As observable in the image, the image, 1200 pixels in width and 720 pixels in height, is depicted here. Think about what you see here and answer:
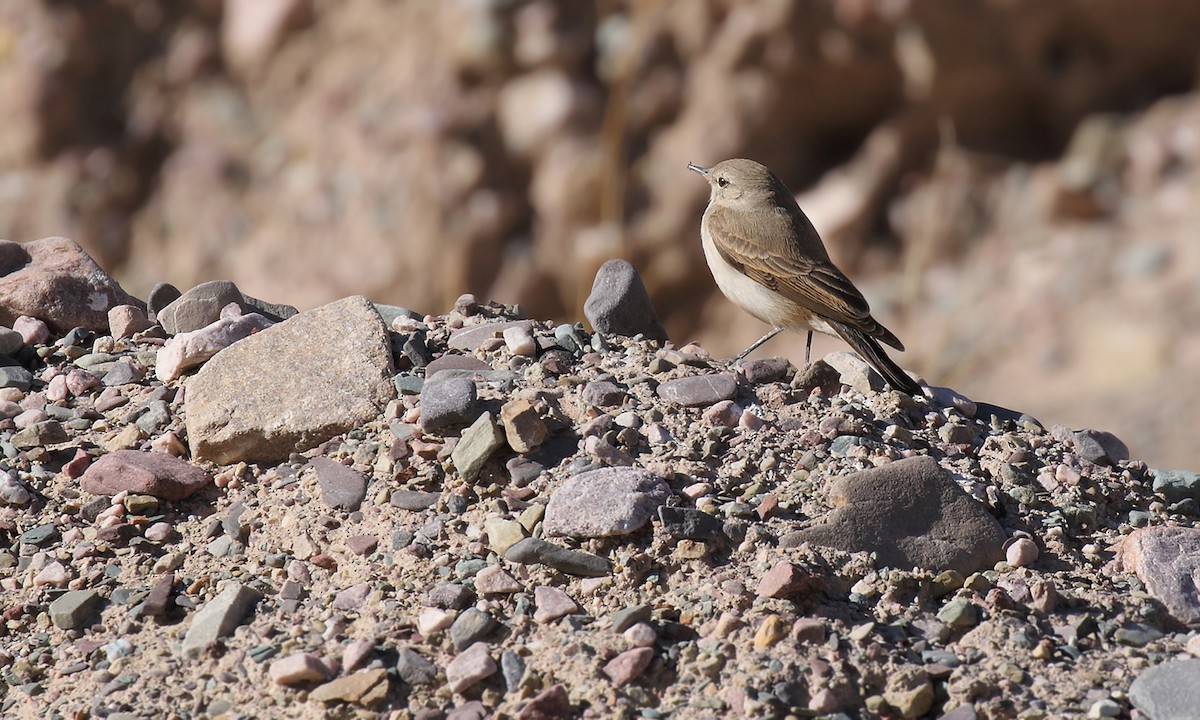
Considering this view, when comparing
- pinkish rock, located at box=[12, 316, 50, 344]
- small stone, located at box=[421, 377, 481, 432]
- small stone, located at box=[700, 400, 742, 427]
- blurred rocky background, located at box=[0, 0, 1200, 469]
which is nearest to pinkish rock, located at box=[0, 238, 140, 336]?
pinkish rock, located at box=[12, 316, 50, 344]

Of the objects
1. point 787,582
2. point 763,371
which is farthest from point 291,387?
point 787,582

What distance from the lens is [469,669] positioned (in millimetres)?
2588

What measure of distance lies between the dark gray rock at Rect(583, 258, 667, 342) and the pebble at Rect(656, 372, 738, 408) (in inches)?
17.5

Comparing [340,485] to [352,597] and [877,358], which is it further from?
[877,358]

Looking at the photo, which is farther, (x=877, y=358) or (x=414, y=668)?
(x=877, y=358)

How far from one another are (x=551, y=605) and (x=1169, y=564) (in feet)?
4.61

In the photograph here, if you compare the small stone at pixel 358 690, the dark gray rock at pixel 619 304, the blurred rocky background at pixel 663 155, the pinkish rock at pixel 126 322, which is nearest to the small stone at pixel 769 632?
the small stone at pixel 358 690

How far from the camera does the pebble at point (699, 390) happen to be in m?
3.38

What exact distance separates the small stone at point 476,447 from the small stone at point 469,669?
56 centimetres

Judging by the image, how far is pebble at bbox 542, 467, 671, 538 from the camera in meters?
2.86

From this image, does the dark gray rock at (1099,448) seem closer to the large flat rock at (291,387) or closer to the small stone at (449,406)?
the small stone at (449,406)

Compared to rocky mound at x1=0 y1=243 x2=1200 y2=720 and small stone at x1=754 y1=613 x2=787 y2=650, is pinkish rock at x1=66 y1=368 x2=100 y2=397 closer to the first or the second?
rocky mound at x1=0 y1=243 x2=1200 y2=720

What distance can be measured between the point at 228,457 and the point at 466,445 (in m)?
0.64

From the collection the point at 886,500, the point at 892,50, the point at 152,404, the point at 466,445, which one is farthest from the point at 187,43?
the point at 886,500
